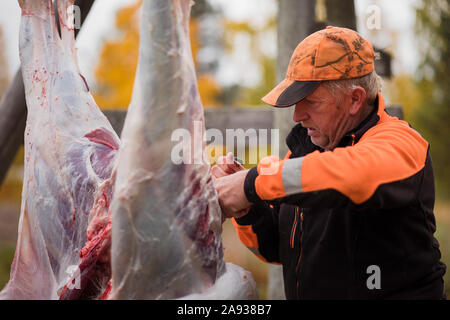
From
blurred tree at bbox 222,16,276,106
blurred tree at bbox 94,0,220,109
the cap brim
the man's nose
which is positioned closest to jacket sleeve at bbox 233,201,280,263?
the man's nose

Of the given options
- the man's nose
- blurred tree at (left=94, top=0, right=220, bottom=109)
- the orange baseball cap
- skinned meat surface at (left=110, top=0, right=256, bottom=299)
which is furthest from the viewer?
blurred tree at (left=94, top=0, right=220, bottom=109)

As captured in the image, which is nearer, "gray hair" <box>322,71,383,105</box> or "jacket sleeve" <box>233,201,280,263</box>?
"gray hair" <box>322,71,383,105</box>

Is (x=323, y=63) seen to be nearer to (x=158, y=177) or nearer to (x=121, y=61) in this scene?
(x=158, y=177)

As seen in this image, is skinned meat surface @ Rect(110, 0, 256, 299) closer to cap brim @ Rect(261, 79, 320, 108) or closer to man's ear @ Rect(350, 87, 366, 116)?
cap brim @ Rect(261, 79, 320, 108)

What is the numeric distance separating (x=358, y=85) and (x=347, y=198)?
0.55 meters

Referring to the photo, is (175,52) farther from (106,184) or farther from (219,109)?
(219,109)

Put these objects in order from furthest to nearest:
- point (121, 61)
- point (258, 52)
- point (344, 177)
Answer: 1. point (258, 52)
2. point (121, 61)
3. point (344, 177)

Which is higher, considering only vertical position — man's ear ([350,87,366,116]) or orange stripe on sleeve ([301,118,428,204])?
man's ear ([350,87,366,116])

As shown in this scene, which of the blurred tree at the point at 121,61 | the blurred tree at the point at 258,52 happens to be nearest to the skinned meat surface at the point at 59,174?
the blurred tree at the point at 121,61

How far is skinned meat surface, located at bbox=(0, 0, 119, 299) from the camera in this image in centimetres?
157

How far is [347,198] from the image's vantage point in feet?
4.13

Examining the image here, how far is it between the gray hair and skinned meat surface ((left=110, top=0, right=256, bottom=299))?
0.55 m

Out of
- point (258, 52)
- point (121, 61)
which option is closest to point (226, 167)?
point (121, 61)

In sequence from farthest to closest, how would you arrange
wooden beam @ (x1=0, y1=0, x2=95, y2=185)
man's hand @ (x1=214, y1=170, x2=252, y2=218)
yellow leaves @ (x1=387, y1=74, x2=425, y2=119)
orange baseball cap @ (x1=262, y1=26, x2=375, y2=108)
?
yellow leaves @ (x1=387, y1=74, x2=425, y2=119) → wooden beam @ (x1=0, y1=0, x2=95, y2=185) → orange baseball cap @ (x1=262, y1=26, x2=375, y2=108) → man's hand @ (x1=214, y1=170, x2=252, y2=218)
